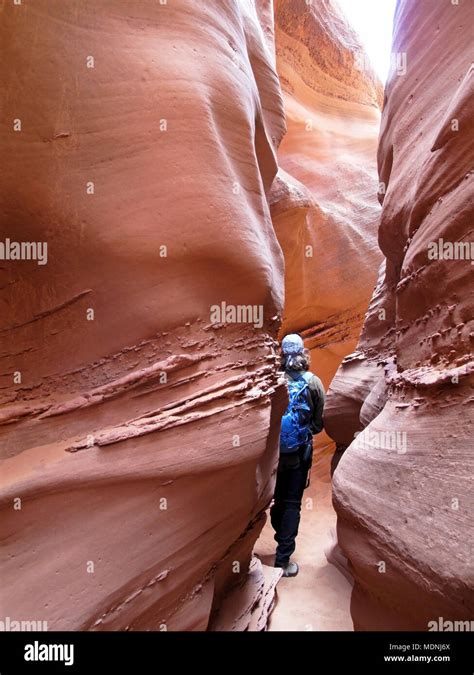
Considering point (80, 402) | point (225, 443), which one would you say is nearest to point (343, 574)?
point (225, 443)

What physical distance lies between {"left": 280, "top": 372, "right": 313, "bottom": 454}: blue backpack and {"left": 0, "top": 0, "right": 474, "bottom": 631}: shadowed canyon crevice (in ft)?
3.68

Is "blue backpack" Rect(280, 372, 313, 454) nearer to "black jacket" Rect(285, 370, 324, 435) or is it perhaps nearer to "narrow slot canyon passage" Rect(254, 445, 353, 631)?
"black jacket" Rect(285, 370, 324, 435)

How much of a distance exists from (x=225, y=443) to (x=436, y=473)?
786 mm

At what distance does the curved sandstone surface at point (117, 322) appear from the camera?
1.61 meters

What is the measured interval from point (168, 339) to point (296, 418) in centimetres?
183

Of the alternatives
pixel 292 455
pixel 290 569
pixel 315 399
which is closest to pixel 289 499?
pixel 292 455

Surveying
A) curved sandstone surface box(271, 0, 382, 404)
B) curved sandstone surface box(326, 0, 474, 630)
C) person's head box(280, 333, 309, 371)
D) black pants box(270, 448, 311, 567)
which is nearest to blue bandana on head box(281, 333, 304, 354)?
person's head box(280, 333, 309, 371)

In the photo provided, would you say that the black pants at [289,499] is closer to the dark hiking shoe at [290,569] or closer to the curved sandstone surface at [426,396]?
the dark hiking shoe at [290,569]

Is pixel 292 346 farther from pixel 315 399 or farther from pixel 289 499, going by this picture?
pixel 289 499

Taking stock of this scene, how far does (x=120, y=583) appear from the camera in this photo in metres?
1.61

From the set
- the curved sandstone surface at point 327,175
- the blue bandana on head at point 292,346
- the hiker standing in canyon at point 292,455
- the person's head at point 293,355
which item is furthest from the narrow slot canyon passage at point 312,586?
the curved sandstone surface at point 327,175

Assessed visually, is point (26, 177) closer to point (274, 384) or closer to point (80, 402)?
point (80, 402)

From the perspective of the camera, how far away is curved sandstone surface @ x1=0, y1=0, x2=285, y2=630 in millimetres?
1612

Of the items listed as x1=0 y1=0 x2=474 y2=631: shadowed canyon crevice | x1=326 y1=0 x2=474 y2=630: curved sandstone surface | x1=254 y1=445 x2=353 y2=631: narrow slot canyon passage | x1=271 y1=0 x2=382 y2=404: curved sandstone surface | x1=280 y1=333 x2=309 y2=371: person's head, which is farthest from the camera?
x1=271 y1=0 x2=382 y2=404: curved sandstone surface
